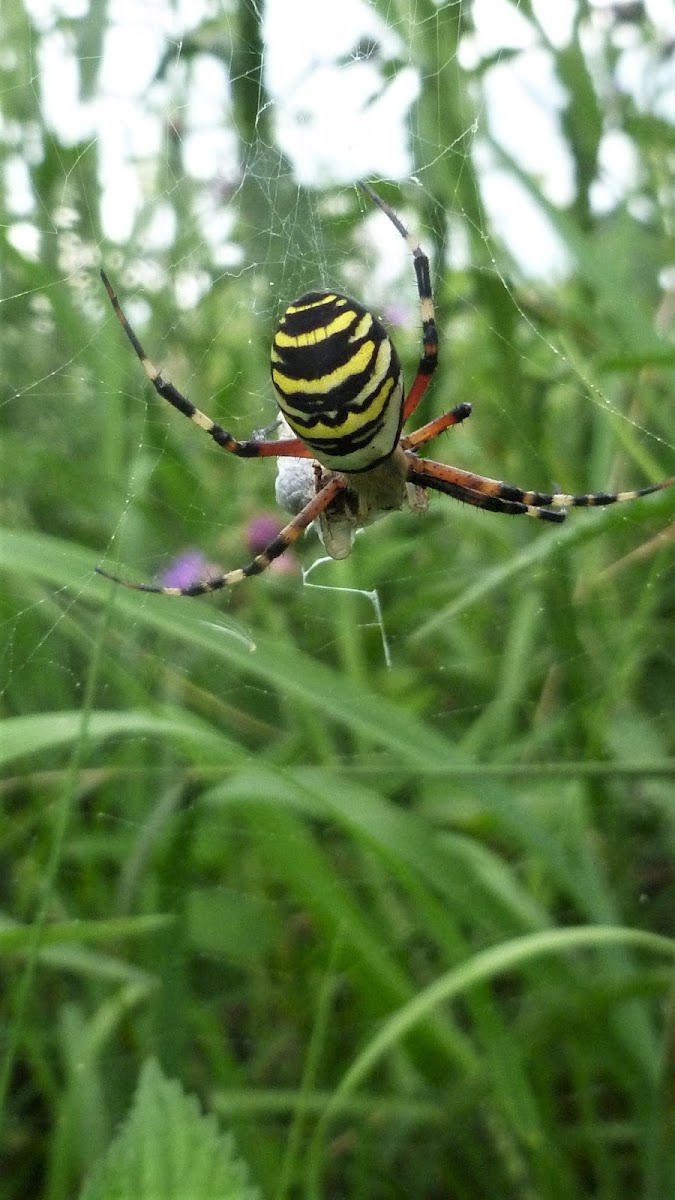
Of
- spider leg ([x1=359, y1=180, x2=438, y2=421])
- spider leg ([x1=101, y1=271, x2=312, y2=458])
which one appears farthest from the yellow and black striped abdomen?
spider leg ([x1=101, y1=271, x2=312, y2=458])

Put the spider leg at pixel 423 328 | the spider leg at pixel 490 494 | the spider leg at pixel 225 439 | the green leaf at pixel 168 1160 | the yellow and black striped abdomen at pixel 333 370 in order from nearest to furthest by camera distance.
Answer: the green leaf at pixel 168 1160 < the yellow and black striped abdomen at pixel 333 370 < the spider leg at pixel 423 328 < the spider leg at pixel 225 439 < the spider leg at pixel 490 494

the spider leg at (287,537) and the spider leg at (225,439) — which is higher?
the spider leg at (225,439)

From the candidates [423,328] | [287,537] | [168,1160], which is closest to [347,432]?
[423,328]

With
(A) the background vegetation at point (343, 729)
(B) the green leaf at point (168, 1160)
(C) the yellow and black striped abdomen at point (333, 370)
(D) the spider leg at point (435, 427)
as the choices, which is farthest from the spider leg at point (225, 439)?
(B) the green leaf at point (168, 1160)

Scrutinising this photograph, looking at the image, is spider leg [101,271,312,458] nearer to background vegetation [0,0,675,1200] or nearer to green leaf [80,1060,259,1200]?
background vegetation [0,0,675,1200]

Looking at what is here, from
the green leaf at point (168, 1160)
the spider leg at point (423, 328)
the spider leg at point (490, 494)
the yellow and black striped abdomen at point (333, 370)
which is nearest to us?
the green leaf at point (168, 1160)

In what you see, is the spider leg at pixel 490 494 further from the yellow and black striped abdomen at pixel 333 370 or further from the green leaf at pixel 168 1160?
the green leaf at pixel 168 1160

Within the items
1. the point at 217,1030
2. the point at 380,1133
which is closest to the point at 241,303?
the point at 217,1030
